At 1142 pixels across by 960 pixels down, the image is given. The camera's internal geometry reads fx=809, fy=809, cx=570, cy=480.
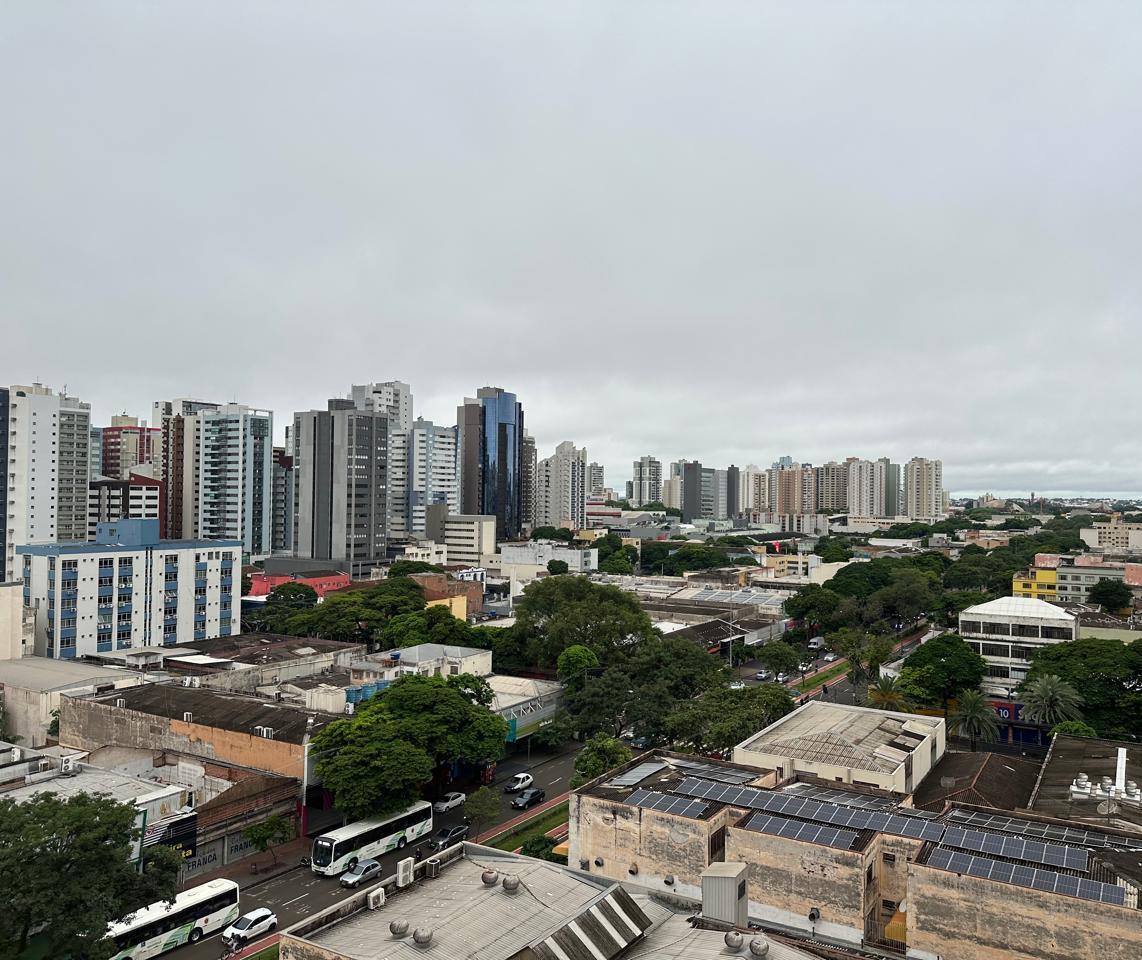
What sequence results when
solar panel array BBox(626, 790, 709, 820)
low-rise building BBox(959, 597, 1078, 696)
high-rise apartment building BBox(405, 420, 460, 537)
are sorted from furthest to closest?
high-rise apartment building BBox(405, 420, 460, 537) < low-rise building BBox(959, 597, 1078, 696) < solar panel array BBox(626, 790, 709, 820)

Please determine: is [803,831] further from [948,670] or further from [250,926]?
[948,670]

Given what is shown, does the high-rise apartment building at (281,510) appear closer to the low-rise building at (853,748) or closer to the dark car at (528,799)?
the dark car at (528,799)

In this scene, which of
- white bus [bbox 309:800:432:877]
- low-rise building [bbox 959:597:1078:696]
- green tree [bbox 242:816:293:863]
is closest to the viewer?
white bus [bbox 309:800:432:877]

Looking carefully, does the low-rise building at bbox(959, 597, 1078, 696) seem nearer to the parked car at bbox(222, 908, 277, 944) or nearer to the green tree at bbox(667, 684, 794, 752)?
the green tree at bbox(667, 684, 794, 752)

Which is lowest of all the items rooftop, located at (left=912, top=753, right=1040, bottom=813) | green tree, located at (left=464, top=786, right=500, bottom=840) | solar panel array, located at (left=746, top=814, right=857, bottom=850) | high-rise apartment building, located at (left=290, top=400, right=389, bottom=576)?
green tree, located at (left=464, top=786, right=500, bottom=840)

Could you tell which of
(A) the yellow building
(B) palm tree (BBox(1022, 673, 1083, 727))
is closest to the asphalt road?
(B) palm tree (BBox(1022, 673, 1083, 727))

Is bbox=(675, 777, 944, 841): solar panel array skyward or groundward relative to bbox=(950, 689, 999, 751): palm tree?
skyward
